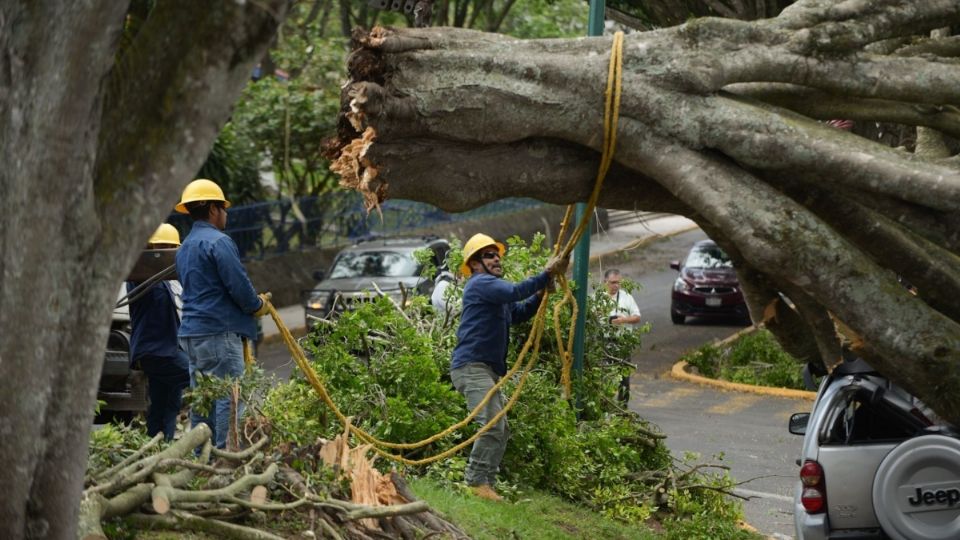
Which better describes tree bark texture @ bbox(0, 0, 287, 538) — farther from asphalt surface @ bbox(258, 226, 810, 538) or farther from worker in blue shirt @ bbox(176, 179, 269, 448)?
asphalt surface @ bbox(258, 226, 810, 538)

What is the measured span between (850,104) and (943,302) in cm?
125

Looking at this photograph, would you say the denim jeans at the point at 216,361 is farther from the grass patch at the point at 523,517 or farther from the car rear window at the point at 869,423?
the car rear window at the point at 869,423

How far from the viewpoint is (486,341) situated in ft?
34.2

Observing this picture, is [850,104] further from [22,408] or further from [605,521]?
[22,408]

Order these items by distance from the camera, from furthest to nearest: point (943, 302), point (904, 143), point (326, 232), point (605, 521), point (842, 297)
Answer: point (326, 232), point (904, 143), point (605, 521), point (943, 302), point (842, 297)

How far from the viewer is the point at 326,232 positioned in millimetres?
30906

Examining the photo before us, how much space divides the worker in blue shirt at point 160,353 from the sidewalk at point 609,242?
479 inches

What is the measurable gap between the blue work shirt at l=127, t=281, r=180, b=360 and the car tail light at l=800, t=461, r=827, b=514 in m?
4.57

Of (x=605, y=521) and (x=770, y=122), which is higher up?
(x=770, y=122)

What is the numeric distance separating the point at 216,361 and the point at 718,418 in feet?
31.5

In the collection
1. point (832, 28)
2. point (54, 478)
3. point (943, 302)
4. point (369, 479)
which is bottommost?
point (369, 479)

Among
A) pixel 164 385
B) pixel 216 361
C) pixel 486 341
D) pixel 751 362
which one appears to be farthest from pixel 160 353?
pixel 751 362

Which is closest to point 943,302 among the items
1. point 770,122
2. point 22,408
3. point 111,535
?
point 770,122

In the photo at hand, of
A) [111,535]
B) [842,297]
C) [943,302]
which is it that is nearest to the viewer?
[111,535]
